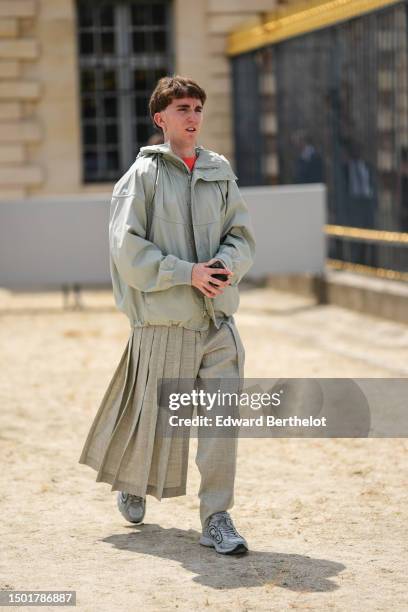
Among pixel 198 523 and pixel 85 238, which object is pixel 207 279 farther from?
pixel 85 238

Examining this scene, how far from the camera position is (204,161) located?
17.0 ft

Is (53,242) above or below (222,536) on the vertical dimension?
above

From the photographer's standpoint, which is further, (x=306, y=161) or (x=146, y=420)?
(x=306, y=161)

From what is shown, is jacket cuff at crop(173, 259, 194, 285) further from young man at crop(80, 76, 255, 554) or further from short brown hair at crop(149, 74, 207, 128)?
short brown hair at crop(149, 74, 207, 128)

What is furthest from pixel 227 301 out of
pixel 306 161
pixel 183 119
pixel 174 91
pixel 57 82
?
pixel 57 82

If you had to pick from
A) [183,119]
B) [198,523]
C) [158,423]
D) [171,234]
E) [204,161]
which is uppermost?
[183,119]

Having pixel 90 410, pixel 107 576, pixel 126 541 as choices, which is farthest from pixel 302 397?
pixel 90 410

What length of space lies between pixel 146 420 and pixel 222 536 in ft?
1.64

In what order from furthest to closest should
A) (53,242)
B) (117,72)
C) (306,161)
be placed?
(117,72)
(306,161)
(53,242)

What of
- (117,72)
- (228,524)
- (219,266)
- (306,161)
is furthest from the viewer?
(117,72)

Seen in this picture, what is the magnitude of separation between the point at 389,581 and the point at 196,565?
68 centimetres

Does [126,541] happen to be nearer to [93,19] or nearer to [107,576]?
[107,576]

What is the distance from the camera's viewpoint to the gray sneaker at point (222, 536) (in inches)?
198

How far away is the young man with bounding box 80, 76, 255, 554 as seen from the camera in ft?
16.7
